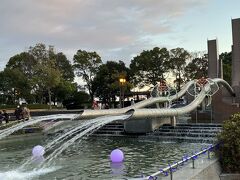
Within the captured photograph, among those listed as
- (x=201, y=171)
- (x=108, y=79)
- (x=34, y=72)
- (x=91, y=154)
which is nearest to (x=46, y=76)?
(x=34, y=72)

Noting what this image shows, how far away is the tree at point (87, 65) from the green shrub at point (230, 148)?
55007 mm

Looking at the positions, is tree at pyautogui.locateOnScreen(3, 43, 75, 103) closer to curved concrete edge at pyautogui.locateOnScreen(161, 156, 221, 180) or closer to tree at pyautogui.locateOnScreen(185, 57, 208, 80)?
tree at pyautogui.locateOnScreen(185, 57, 208, 80)

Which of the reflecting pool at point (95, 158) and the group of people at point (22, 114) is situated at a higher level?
the group of people at point (22, 114)

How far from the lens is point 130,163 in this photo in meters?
14.2

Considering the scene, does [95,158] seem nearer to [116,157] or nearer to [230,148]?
[116,157]

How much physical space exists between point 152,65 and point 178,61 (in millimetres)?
4718

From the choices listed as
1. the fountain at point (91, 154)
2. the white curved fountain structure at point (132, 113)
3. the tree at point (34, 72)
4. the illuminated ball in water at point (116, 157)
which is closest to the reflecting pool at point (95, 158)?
the fountain at point (91, 154)

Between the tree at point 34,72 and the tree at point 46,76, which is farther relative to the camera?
the tree at point 34,72

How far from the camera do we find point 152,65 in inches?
2532

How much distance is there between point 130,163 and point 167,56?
5207 cm

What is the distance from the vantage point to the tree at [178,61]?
65.4 m

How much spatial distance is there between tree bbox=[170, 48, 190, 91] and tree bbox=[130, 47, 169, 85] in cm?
127

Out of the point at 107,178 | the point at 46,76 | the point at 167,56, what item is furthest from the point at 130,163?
the point at 167,56

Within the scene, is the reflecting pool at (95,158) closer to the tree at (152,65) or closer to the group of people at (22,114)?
the group of people at (22,114)
